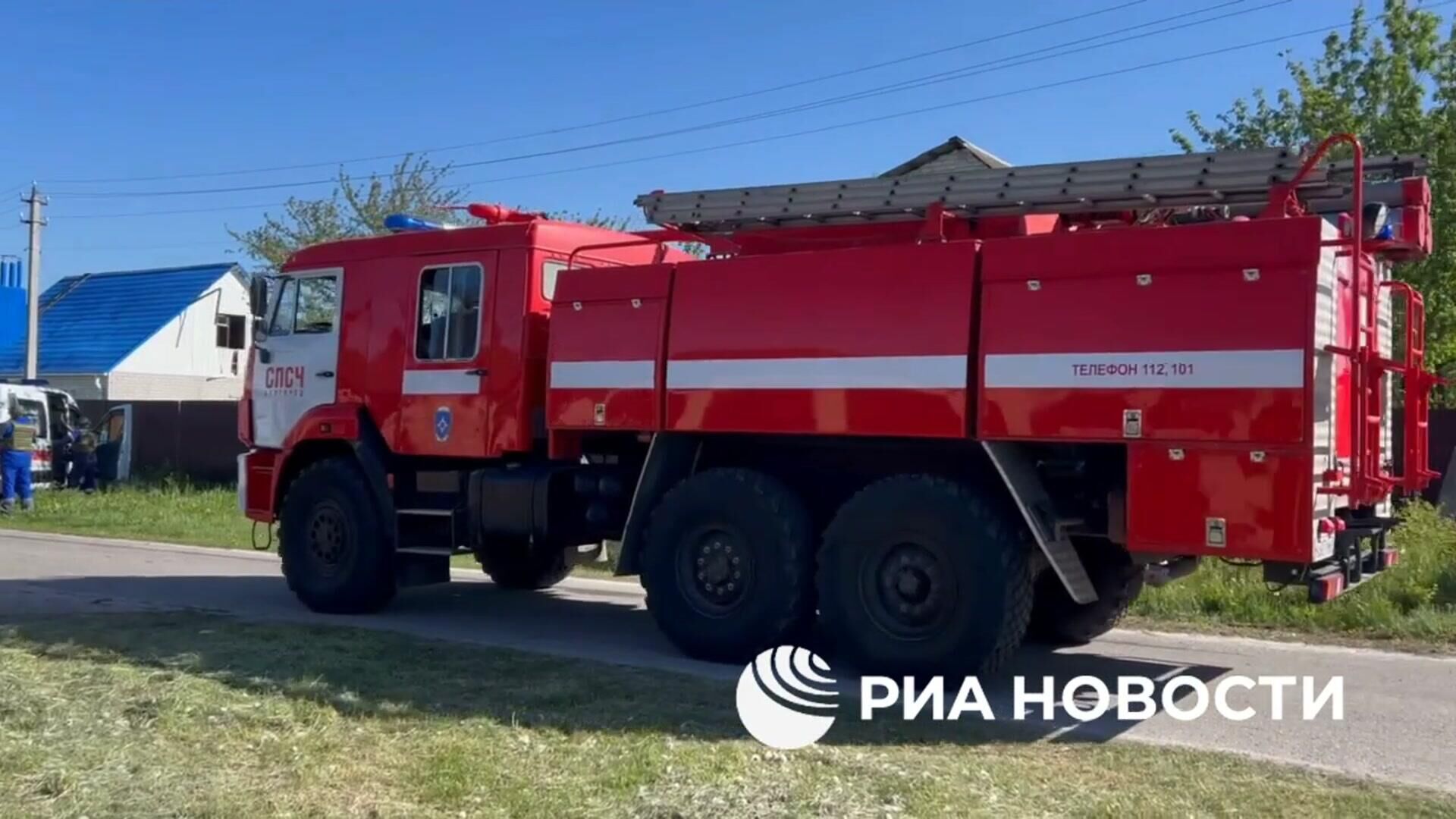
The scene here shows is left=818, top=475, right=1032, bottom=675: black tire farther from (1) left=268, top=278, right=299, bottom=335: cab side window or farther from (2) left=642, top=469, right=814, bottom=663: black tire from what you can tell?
(1) left=268, top=278, right=299, bottom=335: cab side window

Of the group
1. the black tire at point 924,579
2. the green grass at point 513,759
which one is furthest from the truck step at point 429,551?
the black tire at point 924,579

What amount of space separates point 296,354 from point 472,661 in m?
3.89

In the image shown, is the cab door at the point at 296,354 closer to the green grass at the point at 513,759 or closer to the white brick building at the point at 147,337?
the green grass at the point at 513,759

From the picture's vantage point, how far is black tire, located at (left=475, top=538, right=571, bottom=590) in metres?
11.7

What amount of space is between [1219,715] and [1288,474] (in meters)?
1.50

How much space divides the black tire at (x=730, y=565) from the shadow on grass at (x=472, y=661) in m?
0.26

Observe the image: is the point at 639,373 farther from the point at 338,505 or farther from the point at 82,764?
the point at 82,764

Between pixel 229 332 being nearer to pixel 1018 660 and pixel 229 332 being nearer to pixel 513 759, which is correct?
pixel 1018 660

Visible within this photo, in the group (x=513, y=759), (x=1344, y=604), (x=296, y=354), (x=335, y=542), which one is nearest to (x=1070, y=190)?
(x=513, y=759)

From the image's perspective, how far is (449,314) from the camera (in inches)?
410

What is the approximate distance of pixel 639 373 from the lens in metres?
9.05

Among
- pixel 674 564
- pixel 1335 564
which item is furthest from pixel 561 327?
pixel 1335 564

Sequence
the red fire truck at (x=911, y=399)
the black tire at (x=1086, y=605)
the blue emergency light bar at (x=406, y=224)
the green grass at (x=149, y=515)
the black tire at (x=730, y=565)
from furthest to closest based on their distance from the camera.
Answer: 1. the green grass at (x=149, y=515)
2. the blue emergency light bar at (x=406, y=224)
3. the black tire at (x=1086, y=605)
4. the black tire at (x=730, y=565)
5. the red fire truck at (x=911, y=399)

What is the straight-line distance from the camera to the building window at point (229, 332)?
121 feet
